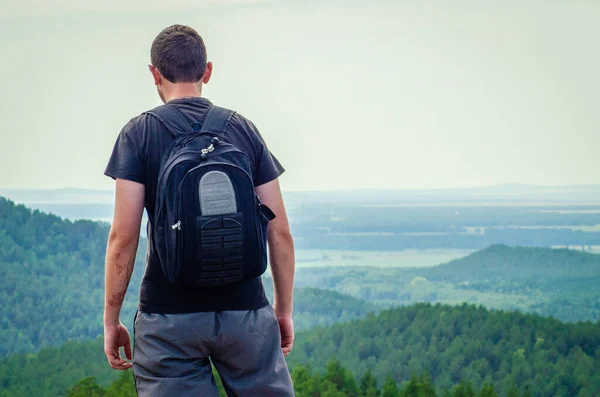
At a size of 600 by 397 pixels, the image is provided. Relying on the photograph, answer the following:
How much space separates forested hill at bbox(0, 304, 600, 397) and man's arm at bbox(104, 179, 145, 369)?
10.9 feet

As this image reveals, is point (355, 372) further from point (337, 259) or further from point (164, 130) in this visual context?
point (164, 130)

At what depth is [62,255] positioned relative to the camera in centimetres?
650

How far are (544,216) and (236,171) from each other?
5.48 meters

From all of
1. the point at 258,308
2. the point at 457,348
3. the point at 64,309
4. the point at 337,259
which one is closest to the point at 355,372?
the point at 457,348

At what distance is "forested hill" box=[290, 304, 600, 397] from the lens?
5.63 meters

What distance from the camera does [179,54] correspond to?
2.02 metres

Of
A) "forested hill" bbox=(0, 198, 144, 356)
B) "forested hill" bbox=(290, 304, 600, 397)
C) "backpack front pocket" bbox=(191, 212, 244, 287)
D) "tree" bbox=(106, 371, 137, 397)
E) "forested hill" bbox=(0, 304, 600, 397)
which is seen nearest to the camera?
"backpack front pocket" bbox=(191, 212, 244, 287)

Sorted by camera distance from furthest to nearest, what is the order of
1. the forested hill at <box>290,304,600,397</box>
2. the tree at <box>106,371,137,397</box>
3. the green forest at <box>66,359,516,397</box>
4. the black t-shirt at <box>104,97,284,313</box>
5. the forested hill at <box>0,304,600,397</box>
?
the forested hill at <box>290,304,600,397</box> → the forested hill at <box>0,304,600,397</box> → the green forest at <box>66,359,516,397</box> → the tree at <box>106,371,137,397</box> → the black t-shirt at <box>104,97,284,313</box>

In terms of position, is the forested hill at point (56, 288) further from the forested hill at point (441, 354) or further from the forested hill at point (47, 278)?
the forested hill at point (441, 354)

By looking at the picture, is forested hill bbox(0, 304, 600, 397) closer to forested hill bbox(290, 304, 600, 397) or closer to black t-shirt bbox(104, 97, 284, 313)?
forested hill bbox(290, 304, 600, 397)

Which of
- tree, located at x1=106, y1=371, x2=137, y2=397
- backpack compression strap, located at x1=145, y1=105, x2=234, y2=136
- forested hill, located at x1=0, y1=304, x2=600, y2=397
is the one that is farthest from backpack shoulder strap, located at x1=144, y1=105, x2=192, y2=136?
forested hill, located at x1=0, y1=304, x2=600, y2=397

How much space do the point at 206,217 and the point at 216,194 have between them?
0.05 metres

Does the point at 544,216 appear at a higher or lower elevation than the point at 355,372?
higher

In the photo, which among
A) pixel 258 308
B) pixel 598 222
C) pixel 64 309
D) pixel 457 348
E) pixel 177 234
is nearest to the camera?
pixel 177 234
